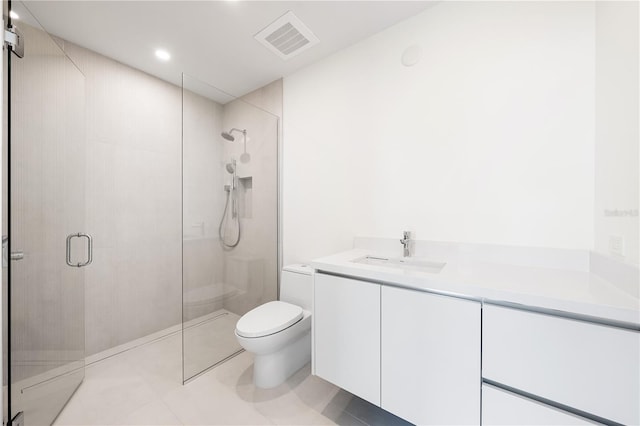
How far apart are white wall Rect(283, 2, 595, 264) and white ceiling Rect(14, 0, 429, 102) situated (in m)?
0.14

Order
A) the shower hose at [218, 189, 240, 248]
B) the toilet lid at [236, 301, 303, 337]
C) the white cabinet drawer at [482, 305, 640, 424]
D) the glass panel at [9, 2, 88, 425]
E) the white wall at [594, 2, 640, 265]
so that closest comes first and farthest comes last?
1. the white cabinet drawer at [482, 305, 640, 424]
2. the white wall at [594, 2, 640, 265]
3. the glass panel at [9, 2, 88, 425]
4. the toilet lid at [236, 301, 303, 337]
5. the shower hose at [218, 189, 240, 248]

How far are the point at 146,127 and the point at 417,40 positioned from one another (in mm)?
2320

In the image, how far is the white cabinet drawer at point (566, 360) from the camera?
729 mm

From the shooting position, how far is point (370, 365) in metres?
1.22

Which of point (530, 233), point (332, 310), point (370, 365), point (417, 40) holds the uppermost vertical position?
point (417, 40)

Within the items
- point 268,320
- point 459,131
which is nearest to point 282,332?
point 268,320

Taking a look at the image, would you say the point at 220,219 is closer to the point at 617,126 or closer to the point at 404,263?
the point at 404,263

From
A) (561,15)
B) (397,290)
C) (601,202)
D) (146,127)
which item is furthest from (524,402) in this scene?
(146,127)

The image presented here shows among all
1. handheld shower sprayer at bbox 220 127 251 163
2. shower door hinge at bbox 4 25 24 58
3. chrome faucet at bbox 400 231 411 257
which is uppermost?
shower door hinge at bbox 4 25 24 58

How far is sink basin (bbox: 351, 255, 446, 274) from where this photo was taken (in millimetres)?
1444

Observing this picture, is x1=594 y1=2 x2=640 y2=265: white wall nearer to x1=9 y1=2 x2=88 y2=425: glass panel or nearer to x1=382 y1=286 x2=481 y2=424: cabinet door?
x1=382 y1=286 x2=481 y2=424: cabinet door

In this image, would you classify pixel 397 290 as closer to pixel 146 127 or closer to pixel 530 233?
pixel 530 233

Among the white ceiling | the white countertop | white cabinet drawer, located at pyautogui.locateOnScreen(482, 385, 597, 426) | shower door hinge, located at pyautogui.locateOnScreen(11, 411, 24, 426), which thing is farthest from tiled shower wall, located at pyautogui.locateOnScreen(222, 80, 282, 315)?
white cabinet drawer, located at pyautogui.locateOnScreen(482, 385, 597, 426)

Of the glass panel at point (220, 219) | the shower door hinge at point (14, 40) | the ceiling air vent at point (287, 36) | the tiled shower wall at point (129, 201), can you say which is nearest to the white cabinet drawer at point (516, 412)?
the glass panel at point (220, 219)
